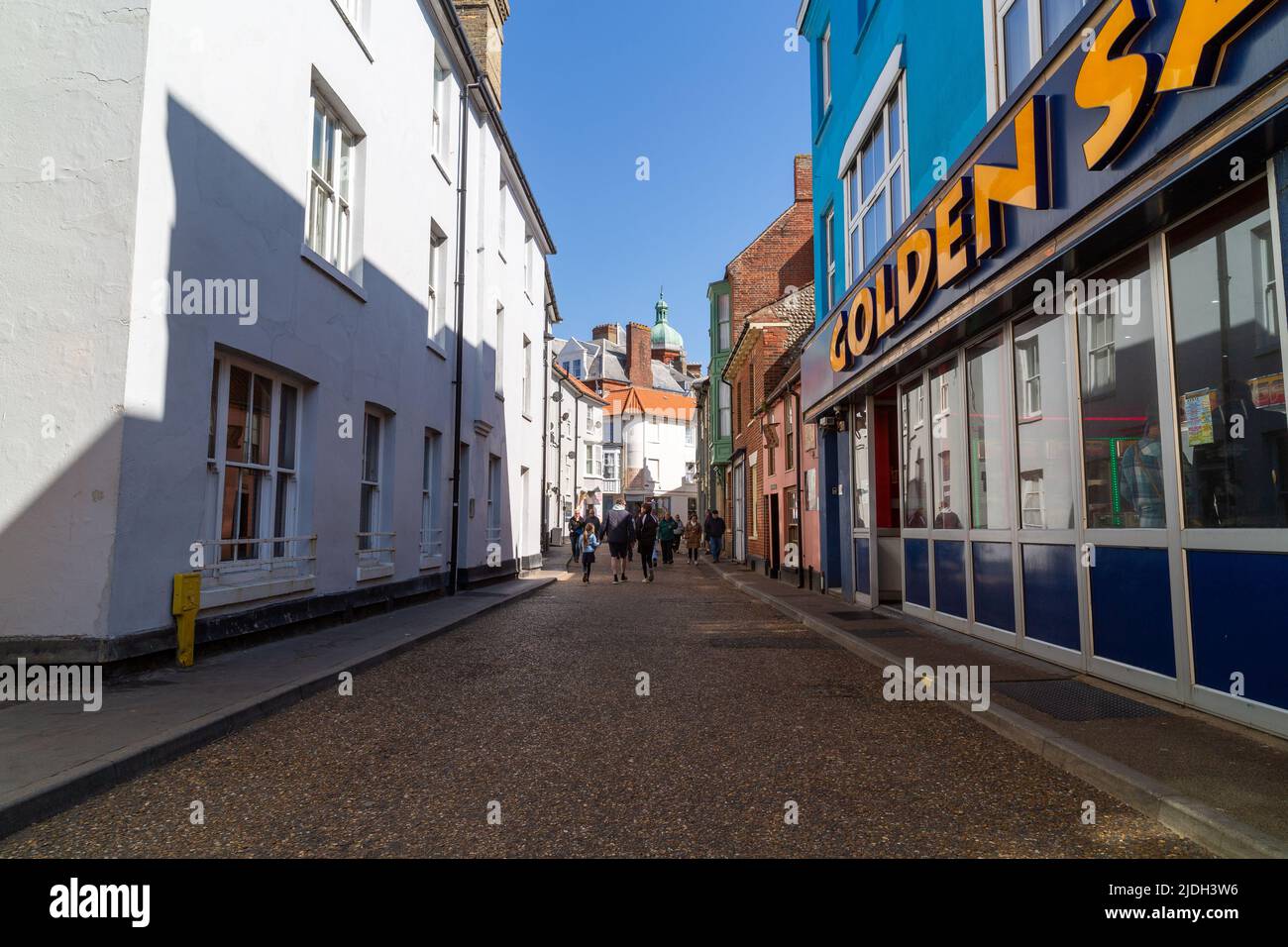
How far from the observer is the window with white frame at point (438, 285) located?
14.0 m

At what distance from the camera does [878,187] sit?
1119cm

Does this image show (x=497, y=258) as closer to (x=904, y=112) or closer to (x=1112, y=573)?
(x=904, y=112)

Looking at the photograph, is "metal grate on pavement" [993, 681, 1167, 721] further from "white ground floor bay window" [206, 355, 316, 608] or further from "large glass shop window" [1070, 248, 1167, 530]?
"white ground floor bay window" [206, 355, 316, 608]

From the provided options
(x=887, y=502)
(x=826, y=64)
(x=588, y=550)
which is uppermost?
(x=826, y=64)

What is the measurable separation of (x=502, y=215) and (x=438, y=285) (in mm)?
5626

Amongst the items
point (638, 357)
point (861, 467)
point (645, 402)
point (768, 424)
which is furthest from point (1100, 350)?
point (638, 357)

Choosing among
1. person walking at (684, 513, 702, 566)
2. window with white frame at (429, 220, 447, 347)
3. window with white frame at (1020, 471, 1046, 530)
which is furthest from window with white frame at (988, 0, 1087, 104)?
person walking at (684, 513, 702, 566)

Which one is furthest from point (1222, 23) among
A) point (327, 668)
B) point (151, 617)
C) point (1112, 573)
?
point (151, 617)

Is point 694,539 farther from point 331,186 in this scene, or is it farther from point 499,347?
point 331,186

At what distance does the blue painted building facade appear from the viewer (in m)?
4.30

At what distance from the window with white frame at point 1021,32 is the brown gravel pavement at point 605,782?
5.28m

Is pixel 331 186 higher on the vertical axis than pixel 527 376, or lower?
lower

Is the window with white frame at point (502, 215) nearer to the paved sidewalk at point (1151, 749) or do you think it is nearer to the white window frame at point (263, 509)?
the white window frame at point (263, 509)

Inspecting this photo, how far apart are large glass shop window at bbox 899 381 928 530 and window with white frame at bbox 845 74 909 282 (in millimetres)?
1938
